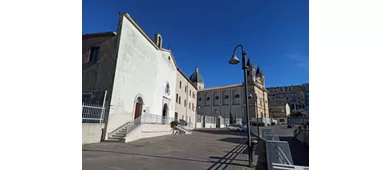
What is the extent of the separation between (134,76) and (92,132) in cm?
520

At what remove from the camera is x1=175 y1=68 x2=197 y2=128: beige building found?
24.0 m

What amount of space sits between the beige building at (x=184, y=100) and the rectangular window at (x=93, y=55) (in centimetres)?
1281

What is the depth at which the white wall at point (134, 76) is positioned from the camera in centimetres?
1116

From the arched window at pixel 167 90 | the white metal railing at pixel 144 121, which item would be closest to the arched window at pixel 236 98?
the arched window at pixel 167 90

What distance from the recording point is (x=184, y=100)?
2647cm

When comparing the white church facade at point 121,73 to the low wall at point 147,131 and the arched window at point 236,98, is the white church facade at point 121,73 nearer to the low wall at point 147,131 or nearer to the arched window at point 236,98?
the low wall at point 147,131

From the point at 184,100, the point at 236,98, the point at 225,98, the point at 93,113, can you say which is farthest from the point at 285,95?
the point at 93,113

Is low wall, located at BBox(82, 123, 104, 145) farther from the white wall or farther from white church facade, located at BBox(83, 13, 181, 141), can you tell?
the white wall

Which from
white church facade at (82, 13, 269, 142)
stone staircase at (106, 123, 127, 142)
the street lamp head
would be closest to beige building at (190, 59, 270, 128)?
white church facade at (82, 13, 269, 142)

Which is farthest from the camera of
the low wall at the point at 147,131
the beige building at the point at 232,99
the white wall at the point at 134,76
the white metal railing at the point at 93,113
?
the beige building at the point at 232,99
